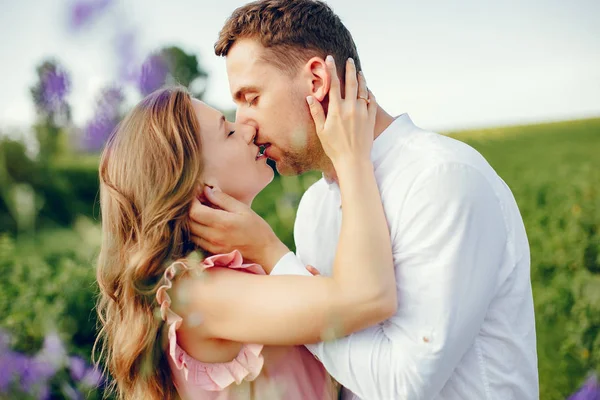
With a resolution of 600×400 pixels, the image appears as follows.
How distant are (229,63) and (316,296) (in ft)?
4.20

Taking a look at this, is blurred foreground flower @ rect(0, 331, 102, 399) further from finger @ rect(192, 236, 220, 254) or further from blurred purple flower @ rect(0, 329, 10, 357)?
finger @ rect(192, 236, 220, 254)

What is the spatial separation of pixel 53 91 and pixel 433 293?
52.3 inches

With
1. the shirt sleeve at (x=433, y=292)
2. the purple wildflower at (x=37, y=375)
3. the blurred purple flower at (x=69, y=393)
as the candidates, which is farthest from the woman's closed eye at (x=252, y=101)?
the blurred purple flower at (x=69, y=393)

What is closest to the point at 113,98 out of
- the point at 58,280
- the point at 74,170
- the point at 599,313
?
the point at 58,280

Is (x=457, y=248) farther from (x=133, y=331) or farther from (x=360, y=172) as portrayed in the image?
(x=133, y=331)

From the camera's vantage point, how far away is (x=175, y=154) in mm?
2318

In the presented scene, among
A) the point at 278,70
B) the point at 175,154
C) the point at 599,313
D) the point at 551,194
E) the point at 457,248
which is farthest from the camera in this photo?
the point at 551,194

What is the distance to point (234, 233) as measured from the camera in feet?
7.25

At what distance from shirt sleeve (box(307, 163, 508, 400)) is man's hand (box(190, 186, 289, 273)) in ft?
1.31

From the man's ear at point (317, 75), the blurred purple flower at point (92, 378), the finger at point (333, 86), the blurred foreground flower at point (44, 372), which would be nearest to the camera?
the finger at point (333, 86)

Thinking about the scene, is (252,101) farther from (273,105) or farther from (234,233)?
(234,233)

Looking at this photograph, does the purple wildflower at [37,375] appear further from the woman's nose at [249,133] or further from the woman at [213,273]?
the woman's nose at [249,133]

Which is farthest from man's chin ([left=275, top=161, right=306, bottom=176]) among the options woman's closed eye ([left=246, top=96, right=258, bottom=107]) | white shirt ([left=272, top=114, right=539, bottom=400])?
white shirt ([left=272, top=114, right=539, bottom=400])

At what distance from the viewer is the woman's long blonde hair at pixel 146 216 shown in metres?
2.26
